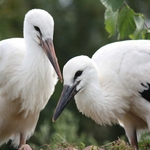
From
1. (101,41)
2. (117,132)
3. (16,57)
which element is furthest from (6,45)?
(101,41)

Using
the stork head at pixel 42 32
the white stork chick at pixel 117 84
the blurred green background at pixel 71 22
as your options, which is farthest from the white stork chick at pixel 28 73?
the blurred green background at pixel 71 22

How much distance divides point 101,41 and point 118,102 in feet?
34.4

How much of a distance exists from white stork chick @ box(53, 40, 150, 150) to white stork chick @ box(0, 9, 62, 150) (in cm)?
49

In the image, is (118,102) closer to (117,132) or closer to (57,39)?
(117,132)

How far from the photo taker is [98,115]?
996cm

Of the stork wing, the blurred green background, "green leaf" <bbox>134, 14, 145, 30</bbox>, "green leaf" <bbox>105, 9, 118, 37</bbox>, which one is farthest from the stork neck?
the blurred green background

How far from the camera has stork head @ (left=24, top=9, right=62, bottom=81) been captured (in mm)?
9578

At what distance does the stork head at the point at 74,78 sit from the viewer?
9453 mm

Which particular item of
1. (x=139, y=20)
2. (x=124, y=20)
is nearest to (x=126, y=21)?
(x=124, y=20)

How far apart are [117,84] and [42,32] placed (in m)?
1.19

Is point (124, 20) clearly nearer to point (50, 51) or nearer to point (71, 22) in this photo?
point (50, 51)

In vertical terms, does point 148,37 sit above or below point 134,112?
above

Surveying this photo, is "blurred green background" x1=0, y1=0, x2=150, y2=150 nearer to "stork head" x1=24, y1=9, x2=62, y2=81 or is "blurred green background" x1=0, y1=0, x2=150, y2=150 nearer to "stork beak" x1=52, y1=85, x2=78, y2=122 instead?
"stork head" x1=24, y1=9, x2=62, y2=81

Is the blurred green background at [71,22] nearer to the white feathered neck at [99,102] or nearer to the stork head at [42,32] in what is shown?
the white feathered neck at [99,102]
